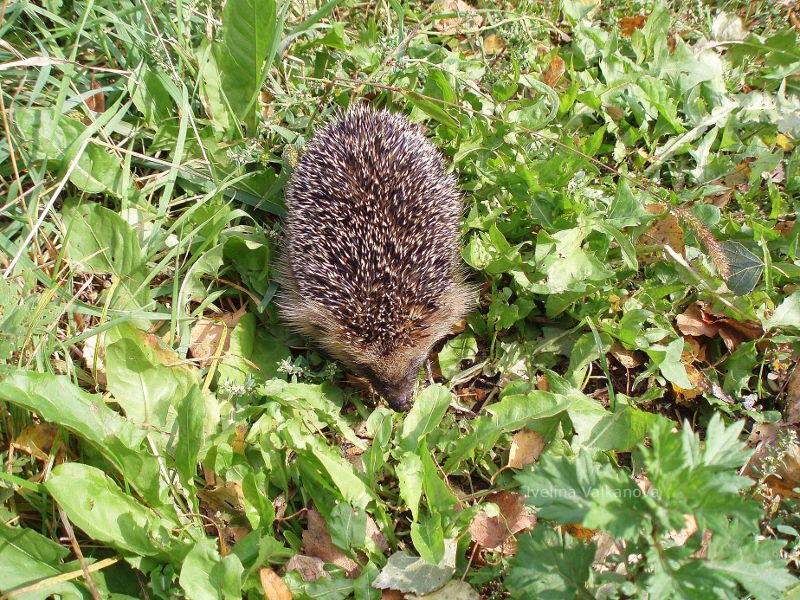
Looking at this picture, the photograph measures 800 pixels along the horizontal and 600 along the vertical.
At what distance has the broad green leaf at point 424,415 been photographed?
158 inches

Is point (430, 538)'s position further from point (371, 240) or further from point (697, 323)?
point (697, 323)

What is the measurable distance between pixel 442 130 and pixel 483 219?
0.95 meters

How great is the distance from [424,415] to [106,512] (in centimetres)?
200

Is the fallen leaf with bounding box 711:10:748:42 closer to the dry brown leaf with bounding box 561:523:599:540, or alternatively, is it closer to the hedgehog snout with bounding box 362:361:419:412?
the hedgehog snout with bounding box 362:361:419:412

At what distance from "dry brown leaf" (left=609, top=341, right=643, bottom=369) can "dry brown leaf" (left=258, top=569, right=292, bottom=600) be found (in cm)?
283

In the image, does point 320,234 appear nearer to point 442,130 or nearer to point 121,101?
point 442,130

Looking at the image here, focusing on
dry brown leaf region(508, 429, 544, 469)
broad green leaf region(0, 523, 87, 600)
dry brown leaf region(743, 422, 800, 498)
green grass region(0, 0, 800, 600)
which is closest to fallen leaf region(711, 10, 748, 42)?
green grass region(0, 0, 800, 600)

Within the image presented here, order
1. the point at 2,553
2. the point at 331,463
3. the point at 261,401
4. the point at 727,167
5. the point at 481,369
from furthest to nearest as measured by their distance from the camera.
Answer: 1. the point at 727,167
2. the point at 481,369
3. the point at 261,401
4. the point at 331,463
5. the point at 2,553

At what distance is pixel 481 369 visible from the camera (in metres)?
4.73

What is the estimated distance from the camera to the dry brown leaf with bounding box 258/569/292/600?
3369 millimetres

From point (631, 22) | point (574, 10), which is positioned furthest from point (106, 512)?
point (631, 22)

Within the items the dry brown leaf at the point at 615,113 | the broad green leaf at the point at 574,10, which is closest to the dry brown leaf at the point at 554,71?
the broad green leaf at the point at 574,10

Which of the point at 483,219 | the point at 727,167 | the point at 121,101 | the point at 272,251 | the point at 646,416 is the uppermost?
the point at 121,101

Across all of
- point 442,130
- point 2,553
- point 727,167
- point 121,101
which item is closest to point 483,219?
point 442,130
